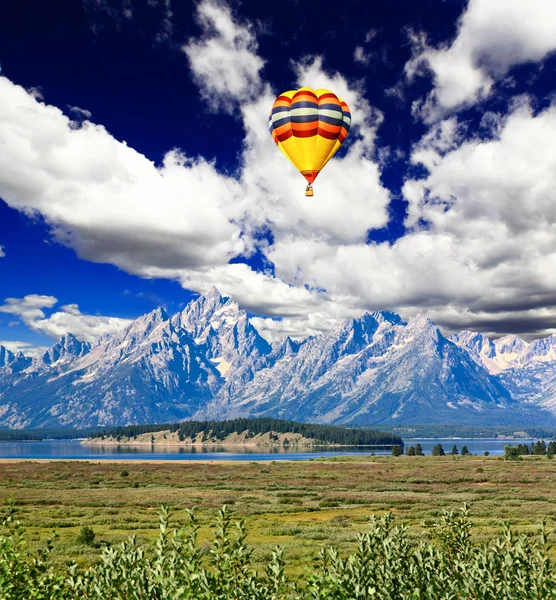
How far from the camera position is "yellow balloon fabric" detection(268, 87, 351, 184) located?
179ft

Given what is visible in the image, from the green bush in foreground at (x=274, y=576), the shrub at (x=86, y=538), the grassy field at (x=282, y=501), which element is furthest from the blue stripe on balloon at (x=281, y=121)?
the green bush in foreground at (x=274, y=576)

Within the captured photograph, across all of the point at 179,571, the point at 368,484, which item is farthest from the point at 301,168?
the point at 368,484

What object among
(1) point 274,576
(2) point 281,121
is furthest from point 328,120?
(1) point 274,576

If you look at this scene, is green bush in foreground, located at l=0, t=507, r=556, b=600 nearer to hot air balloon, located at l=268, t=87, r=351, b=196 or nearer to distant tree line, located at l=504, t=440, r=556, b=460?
hot air balloon, located at l=268, t=87, r=351, b=196

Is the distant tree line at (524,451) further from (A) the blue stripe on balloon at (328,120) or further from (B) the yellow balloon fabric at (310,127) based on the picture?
(A) the blue stripe on balloon at (328,120)

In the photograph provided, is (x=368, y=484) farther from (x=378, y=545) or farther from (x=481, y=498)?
(x=378, y=545)

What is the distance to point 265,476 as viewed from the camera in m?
109

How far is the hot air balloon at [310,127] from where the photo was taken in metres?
54.6

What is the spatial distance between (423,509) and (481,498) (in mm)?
15372

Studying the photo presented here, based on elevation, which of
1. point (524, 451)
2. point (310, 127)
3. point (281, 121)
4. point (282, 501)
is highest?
point (281, 121)

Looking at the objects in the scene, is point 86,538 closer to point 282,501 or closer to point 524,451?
point 282,501

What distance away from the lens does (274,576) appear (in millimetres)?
10211

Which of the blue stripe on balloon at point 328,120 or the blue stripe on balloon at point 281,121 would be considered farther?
the blue stripe on balloon at point 281,121

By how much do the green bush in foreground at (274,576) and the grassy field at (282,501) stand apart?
9.97m
